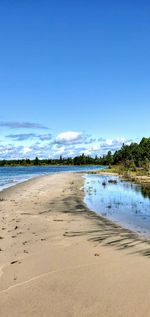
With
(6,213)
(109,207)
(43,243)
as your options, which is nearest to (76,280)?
(43,243)

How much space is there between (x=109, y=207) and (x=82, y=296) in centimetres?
1715

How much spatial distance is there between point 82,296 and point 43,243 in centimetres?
549

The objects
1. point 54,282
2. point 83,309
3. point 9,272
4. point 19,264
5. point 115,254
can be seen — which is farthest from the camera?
point 115,254

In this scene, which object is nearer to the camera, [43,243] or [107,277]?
[107,277]

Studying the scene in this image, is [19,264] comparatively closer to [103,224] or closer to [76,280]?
[76,280]

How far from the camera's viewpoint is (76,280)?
874 cm

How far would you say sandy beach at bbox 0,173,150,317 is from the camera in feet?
23.6

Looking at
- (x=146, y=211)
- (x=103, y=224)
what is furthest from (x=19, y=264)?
(x=146, y=211)

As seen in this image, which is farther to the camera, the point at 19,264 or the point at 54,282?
the point at 19,264

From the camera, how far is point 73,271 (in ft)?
31.0

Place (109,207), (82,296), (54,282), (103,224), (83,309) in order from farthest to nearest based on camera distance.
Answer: (109,207), (103,224), (54,282), (82,296), (83,309)

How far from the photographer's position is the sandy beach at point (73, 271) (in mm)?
7180

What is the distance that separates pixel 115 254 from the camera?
1105 centimetres

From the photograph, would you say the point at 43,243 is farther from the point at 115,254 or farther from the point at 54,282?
the point at 54,282
